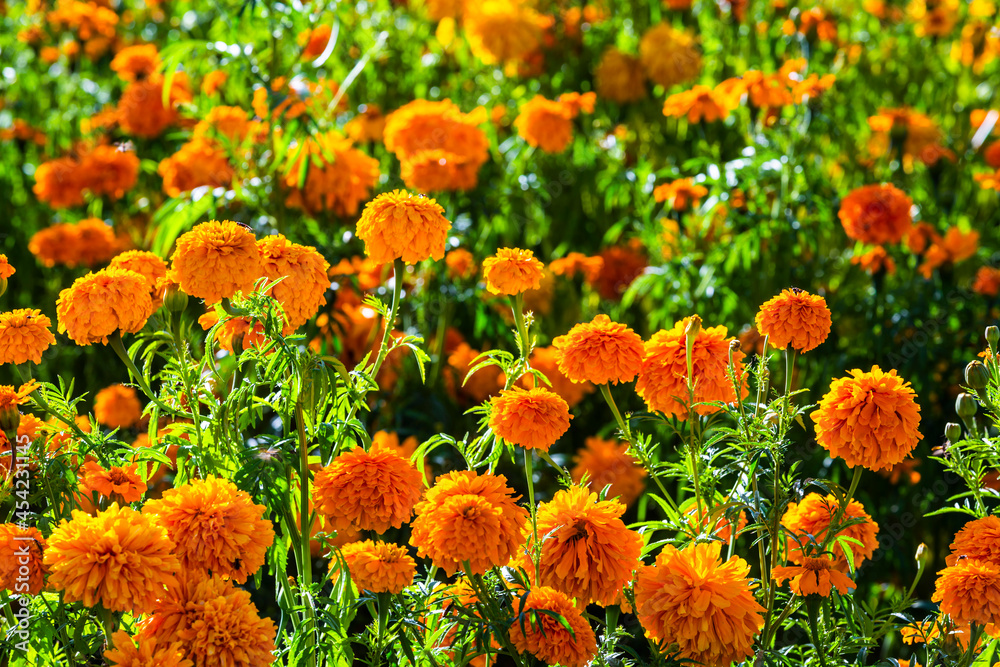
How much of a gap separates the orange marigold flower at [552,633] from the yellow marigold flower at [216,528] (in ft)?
1.14

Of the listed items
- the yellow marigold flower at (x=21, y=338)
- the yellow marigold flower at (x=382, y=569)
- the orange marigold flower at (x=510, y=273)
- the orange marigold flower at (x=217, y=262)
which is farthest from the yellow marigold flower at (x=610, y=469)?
the yellow marigold flower at (x=21, y=338)

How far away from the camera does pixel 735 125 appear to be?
3.54 meters

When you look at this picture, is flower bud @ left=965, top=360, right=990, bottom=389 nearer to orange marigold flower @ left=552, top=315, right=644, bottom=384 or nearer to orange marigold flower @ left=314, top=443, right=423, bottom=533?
orange marigold flower @ left=552, top=315, right=644, bottom=384

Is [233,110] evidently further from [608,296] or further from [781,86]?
[781,86]

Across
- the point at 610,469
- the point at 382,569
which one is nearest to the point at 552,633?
the point at 382,569

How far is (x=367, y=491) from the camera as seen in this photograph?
50.1 inches

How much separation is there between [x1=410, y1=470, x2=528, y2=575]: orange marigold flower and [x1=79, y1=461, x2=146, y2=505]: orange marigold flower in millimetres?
406

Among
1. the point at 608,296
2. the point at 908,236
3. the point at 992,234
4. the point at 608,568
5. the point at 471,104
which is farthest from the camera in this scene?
the point at 471,104

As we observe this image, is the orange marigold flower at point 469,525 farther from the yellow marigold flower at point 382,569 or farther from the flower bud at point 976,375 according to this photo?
the flower bud at point 976,375

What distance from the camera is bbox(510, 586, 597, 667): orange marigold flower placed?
4.17 ft

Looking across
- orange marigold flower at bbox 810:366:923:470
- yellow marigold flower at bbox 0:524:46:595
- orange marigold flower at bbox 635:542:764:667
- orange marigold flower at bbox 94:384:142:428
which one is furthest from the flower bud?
orange marigold flower at bbox 94:384:142:428

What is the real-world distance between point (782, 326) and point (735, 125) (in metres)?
2.31

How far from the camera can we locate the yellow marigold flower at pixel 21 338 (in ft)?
4.40

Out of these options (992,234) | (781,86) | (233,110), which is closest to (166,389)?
(233,110)
